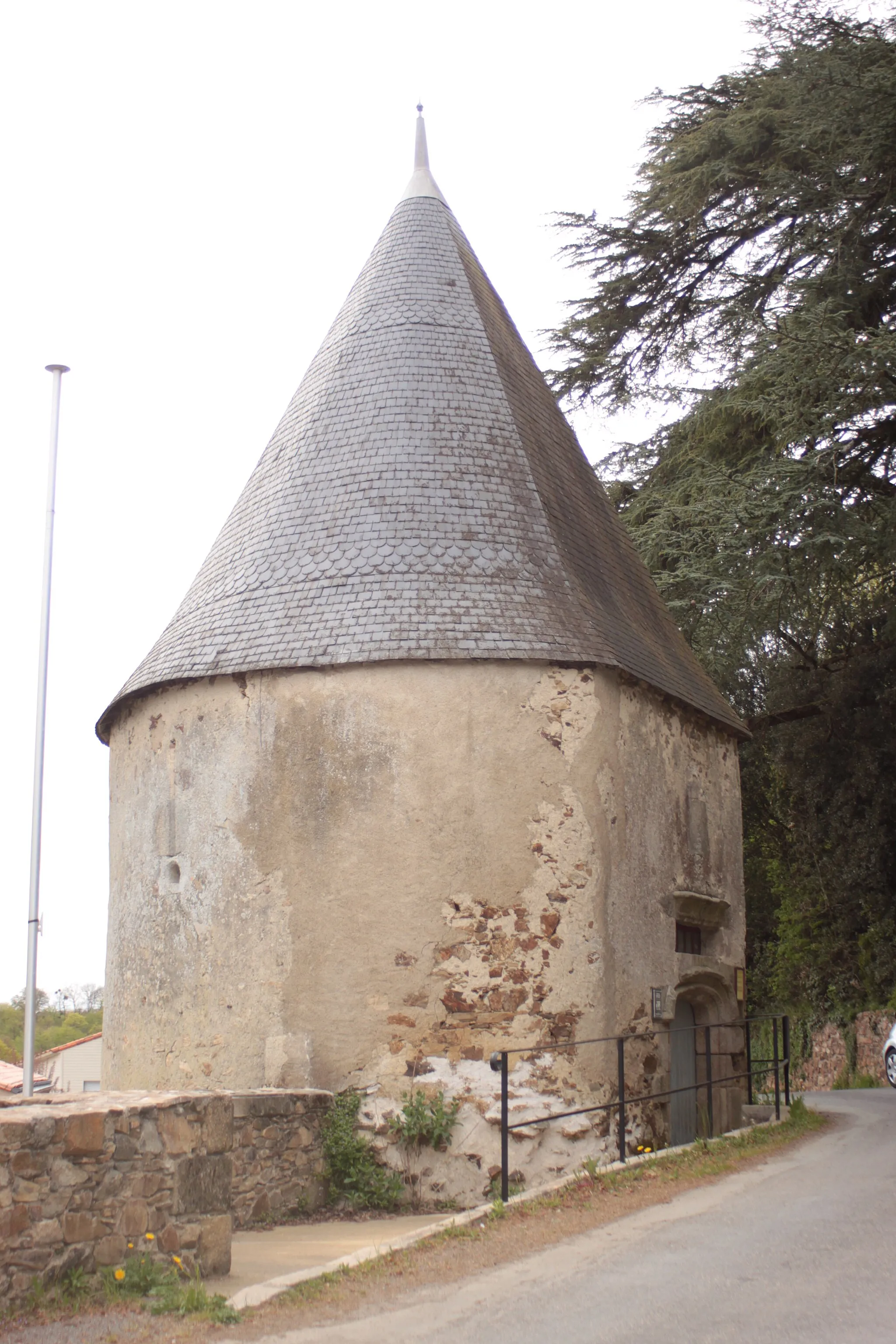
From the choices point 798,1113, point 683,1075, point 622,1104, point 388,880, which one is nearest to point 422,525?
point 388,880

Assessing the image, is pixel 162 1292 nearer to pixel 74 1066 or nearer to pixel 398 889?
pixel 398 889

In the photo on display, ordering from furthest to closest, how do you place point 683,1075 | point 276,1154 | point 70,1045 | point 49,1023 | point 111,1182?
point 49,1023, point 70,1045, point 683,1075, point 276,1154, point 111,1182

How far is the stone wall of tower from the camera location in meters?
9.95

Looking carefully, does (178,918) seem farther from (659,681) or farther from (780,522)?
(780,522)

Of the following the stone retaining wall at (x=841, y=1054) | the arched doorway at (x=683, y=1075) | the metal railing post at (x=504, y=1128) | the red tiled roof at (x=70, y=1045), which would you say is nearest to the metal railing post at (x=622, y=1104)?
the metal railing post at (x=504, y=1128)

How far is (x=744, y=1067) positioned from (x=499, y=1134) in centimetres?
424

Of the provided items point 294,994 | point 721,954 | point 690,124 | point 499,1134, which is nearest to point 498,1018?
point 499,1134

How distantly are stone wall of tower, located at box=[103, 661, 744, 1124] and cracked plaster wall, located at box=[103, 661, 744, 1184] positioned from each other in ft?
0.06

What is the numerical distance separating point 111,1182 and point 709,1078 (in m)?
5.97

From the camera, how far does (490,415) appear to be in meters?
12.3

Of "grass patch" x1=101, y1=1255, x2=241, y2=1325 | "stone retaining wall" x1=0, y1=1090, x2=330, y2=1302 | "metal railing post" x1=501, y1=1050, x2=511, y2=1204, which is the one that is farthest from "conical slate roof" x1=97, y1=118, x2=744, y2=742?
"grass patch" x1=101, y1=1255, x2=241, y2=1325

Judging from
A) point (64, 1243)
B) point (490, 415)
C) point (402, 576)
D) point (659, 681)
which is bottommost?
point (64, 1243)

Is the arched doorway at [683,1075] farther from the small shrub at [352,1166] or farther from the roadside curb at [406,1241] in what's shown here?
the small shrub at [352,1166]

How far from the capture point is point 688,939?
12250 mm
